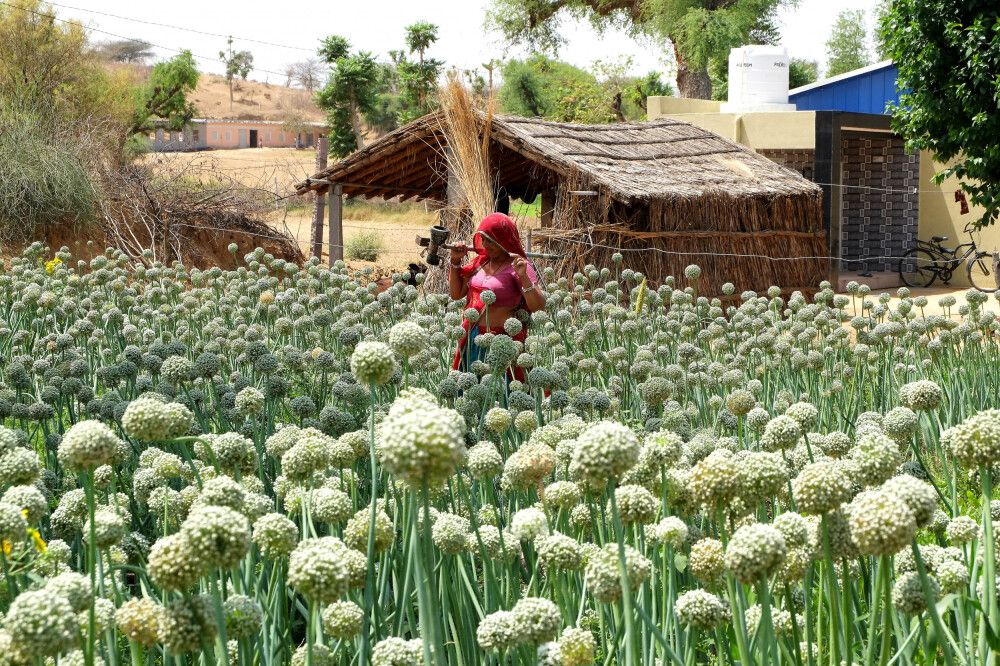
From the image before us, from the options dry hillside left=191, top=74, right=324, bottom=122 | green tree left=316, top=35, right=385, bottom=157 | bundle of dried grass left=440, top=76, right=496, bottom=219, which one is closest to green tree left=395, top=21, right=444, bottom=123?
green tree left=316, top=35, right=385, bottom=157

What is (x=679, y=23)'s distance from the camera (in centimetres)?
3212

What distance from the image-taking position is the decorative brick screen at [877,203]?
2005cm

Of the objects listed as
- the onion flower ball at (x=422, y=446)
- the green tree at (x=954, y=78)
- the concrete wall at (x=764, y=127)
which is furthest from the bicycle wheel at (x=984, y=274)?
the onion flower ball at (x=422, y=446)

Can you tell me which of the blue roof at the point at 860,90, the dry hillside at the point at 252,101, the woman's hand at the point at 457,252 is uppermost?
the dry hillside at the point at 252,101

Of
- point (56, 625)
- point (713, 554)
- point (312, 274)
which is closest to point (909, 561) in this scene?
point (713, 554)

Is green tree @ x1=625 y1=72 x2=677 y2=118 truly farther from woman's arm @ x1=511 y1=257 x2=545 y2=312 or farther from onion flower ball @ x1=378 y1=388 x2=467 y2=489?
onion flower ball @ x1=378 y1=388 x2=467 y2=489

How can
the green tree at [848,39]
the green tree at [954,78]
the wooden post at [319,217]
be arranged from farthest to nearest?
the green tree at [848,39]
the wooden post at [319,217]
the green tree at [954,78]

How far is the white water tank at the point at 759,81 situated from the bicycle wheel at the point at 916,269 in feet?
12.4

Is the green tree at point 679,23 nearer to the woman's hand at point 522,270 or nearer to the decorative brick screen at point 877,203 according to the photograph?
the decorative brick screen at point 877,203

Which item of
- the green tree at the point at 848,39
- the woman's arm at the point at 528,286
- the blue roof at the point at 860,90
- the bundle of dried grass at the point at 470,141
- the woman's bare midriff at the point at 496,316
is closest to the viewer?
the woman's arm at the point at 528,286

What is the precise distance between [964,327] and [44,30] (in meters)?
25.7

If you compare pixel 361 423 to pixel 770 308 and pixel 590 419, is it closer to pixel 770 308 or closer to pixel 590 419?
pixel 590 419

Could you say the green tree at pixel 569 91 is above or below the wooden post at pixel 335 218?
above

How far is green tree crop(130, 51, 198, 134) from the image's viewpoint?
39.2m
